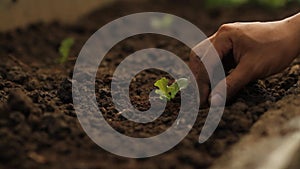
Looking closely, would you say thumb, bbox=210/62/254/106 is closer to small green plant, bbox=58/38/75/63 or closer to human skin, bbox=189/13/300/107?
human skin, bbox=189/13/300/107

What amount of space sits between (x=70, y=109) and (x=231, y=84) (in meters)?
0.68

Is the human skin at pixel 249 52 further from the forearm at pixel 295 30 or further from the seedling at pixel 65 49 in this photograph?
the seedling at pixel 65 49

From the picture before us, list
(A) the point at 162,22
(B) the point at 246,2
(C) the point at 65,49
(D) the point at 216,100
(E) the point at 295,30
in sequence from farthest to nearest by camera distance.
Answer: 1. (B) the point at 246,2
2. (A) the point at 162,22
3. (C) the point at 65,49
4. (E) the point at 295,30
5. (D) the point at 216,100

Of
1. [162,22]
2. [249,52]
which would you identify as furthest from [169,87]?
[162,22]

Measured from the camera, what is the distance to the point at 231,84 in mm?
1832

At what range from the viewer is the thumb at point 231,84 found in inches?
71.5

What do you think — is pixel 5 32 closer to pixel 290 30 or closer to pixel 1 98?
pixel 1 98

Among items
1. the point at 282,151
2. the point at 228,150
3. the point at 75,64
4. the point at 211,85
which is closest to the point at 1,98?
the point at 75,64

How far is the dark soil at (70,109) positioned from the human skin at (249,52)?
0.09 m

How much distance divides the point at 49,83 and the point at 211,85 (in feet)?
2.90

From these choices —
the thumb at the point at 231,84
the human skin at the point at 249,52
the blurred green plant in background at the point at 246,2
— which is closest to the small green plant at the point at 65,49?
the human skin at the point at 249,52

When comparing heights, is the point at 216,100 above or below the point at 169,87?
below

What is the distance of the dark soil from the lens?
60.1 inches

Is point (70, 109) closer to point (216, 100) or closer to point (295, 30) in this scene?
point (216, 100)
